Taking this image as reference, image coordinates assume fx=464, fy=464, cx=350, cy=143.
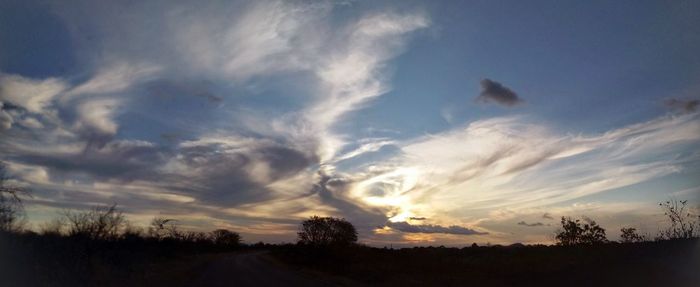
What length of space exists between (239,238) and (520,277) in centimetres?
16244

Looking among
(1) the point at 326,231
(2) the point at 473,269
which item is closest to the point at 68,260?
(2) the point at 473,269

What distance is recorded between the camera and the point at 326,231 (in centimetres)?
11244

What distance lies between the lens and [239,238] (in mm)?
175375

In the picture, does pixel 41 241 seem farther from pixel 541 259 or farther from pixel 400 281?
pixel 541 259

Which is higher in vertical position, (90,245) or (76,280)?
(90,245)

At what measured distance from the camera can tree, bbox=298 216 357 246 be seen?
→ 111 meters

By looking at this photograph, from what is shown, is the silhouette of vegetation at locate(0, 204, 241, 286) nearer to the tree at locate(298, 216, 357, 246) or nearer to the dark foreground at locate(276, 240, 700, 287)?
the dark foreground at locate(276, 240, 700, 287)

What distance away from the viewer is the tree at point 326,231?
365 feet

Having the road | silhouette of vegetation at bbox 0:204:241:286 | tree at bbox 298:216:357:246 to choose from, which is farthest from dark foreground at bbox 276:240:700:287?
tree at bbox 298:216:357:246

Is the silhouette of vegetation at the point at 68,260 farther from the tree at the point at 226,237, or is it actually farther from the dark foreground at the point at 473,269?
the tree at the point at 226,237

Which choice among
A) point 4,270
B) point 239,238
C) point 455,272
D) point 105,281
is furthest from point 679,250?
point 239,238

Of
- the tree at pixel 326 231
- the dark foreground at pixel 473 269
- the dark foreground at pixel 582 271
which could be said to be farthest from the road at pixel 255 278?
the tree at pixel 326 231

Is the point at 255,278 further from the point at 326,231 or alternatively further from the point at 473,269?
the point at 326,231

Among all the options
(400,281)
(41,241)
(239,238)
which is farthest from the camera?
(239,238)
